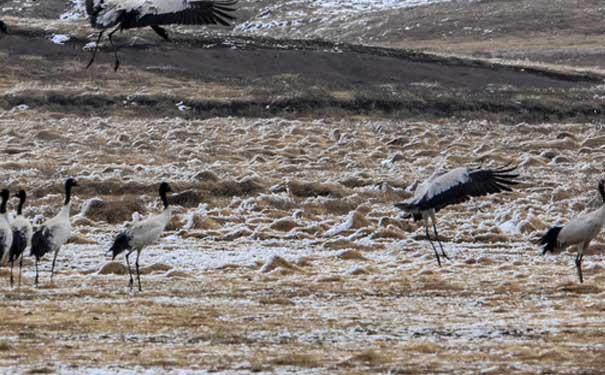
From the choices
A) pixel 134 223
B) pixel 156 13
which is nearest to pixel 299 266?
pixel 134 223

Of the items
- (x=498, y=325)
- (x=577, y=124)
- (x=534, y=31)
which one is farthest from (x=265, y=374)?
(x=534, y=31)

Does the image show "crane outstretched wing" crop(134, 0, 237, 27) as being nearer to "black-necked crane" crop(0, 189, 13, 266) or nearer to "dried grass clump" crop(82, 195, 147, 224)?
"black-necked crane" crop(0, 189, 13, 266)

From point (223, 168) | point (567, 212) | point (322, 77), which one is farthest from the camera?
point (322, 77)

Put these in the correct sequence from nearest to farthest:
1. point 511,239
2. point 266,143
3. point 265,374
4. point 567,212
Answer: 1. point 265,374
2. point 511,239
3. point 567,212
4. point 266,143

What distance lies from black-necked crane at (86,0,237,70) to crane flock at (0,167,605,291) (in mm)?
2140

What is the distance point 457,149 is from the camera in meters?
33.7

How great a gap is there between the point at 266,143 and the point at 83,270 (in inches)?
703

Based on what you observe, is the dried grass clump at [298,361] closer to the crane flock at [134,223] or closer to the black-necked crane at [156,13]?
the crane flock at [134,223]

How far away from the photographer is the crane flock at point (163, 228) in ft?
49.1

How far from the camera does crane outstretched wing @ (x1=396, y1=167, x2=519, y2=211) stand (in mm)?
17719

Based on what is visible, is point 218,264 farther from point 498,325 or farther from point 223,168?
point 223,168

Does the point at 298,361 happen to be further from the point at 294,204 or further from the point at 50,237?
the point at 294,204

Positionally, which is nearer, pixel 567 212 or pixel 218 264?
pixel 218 264

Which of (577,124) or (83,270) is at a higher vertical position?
(83,270)
